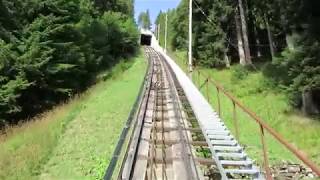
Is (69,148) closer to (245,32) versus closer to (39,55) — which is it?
(39,55)

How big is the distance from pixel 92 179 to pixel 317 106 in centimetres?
1591

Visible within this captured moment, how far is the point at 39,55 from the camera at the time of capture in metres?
29.4

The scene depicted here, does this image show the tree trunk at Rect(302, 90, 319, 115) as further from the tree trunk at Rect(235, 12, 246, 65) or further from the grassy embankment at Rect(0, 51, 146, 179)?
the tree trunk at Rect(235, 12, 246, 65)

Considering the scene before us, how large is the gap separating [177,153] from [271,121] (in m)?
11.4

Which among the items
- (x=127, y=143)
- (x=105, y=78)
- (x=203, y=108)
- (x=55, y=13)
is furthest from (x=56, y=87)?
(x=127, y=143)

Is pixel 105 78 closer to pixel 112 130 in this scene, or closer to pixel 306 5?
pixel 306 5

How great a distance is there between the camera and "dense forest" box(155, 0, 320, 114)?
2128 cm

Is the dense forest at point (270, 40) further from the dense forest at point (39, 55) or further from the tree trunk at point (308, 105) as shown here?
the dense forest at point (39, 55)

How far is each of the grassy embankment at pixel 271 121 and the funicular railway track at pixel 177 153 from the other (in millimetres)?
2024

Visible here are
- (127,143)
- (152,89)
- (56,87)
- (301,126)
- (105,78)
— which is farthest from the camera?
(105,78)

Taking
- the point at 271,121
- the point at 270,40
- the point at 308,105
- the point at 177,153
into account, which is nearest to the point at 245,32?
the point at 270,40

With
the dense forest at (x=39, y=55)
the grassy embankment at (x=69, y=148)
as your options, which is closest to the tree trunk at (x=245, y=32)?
the dense forest at (x=39, y=55)

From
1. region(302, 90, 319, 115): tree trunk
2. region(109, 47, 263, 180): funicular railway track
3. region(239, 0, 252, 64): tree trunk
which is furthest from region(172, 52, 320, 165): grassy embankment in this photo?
region(239, 0, 252, 64): tree trunk

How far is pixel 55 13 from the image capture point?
3375 centimetres
